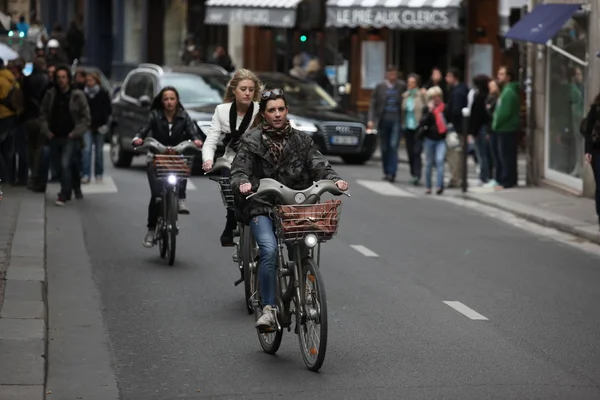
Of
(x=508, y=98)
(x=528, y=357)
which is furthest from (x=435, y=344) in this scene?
(x=508, y=98)

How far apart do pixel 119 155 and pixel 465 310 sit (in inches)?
575

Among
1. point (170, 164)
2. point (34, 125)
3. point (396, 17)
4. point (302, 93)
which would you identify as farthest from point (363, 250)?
point (396, 17)

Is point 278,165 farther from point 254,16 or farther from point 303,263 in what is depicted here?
point 254,16

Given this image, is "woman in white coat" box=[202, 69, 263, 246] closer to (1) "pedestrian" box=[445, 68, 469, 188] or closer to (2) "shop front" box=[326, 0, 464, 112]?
(1) "pedestrian" box=[445, 68, 469, 188]

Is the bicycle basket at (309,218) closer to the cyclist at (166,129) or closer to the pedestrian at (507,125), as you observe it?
the cyclist at (166,129)

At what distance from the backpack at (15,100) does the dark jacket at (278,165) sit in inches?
423

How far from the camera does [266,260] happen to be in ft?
28.9

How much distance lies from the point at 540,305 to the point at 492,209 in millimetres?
8281

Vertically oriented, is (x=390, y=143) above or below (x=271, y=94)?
below

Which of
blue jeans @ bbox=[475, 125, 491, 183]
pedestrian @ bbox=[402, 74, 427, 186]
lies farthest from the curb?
pedestrian @ bbox=[402, 74, 427, 186]

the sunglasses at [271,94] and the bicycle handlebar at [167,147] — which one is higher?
the sunglasses at [271,94]

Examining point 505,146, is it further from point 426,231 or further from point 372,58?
point 372,58

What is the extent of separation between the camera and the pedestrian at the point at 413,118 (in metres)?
22.9

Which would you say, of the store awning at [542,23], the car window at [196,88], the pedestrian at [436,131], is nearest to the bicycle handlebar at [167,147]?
the store awning at [542,23]
